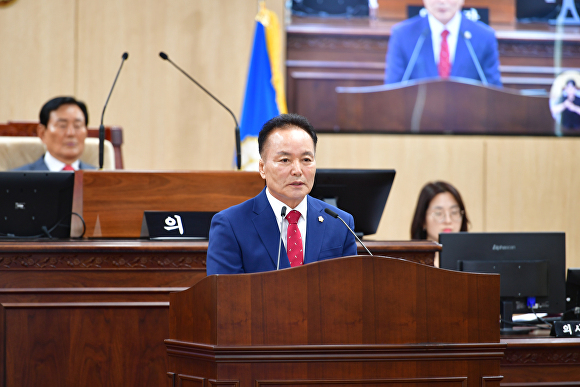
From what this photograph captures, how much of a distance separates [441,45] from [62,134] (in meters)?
3.01

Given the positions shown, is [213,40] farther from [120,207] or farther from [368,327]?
[368,327]

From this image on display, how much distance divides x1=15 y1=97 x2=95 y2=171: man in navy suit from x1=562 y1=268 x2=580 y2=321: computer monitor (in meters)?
2.76

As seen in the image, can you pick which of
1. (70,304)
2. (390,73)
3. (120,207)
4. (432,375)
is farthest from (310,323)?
(390,73)

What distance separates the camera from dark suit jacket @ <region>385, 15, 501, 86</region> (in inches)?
189

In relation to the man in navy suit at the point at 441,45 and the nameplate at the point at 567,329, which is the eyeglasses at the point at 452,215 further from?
the man in navy suit at the point at 441,45

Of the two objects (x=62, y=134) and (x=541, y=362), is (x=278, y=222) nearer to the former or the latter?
(x=541, y=362)

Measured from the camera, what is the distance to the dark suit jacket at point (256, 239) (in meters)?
1.69

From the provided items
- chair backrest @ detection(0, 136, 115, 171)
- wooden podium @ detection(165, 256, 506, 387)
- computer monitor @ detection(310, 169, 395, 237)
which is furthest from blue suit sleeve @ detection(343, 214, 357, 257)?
chair backrest @ detection(0, 136, 115, 171)

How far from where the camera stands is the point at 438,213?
11.4ft

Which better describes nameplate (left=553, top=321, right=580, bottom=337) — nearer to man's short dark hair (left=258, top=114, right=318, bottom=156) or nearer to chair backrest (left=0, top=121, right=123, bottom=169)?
man's short dark hair (left=258, top=114, right=318, bottom=156)

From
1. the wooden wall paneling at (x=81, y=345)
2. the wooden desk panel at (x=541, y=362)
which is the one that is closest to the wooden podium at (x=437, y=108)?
the wooden desk panel at (x=541, y=362)

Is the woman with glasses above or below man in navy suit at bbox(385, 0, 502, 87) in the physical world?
below

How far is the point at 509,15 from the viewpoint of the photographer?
486cm

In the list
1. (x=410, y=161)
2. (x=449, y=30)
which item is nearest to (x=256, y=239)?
(x=410, y=161)
